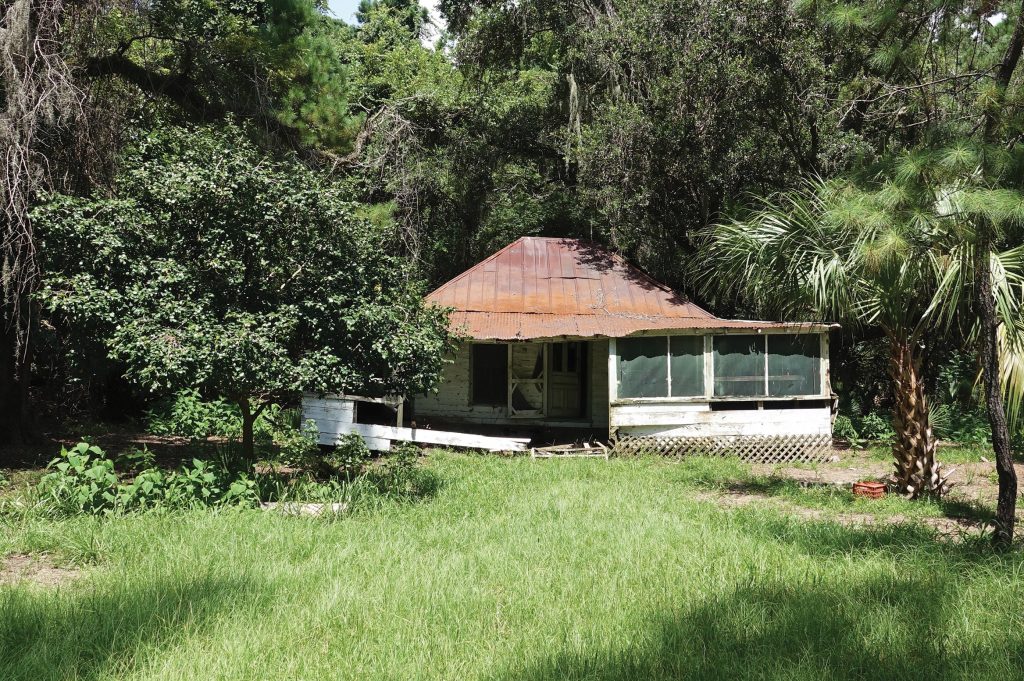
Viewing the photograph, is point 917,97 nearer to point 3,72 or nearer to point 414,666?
point 414,666

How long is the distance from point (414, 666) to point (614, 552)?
2655 mm

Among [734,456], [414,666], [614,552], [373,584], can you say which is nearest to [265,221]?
[373,584]

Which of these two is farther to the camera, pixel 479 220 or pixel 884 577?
pixel 479 220

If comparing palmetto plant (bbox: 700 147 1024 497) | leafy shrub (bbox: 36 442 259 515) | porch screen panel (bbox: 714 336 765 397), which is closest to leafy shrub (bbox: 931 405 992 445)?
porch screen panel (bbox: 714 336 765 397)

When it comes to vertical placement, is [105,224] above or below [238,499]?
above

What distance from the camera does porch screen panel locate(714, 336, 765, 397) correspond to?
582 inches

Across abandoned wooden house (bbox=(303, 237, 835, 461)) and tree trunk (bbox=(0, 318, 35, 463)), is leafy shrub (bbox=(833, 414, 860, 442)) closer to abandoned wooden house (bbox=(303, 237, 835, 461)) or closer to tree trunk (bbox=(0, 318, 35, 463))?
abandoned wooden house (bbox=(303, 237, 835, 461))

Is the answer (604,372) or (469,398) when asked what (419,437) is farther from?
(604,372)

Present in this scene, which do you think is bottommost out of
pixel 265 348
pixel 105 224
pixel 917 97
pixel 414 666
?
pixel 414 666

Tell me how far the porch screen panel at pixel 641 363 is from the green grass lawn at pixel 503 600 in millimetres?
6572

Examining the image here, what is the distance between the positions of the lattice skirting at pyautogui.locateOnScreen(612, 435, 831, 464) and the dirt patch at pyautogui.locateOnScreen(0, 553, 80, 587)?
9846 mm

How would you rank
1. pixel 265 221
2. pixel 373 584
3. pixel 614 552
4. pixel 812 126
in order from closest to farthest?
pixel 373 584 < pixel 614 552 < pixel 265 221 < pixel 812 126

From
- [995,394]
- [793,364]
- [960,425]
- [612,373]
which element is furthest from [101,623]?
[960,425]

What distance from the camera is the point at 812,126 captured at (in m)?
15.6
